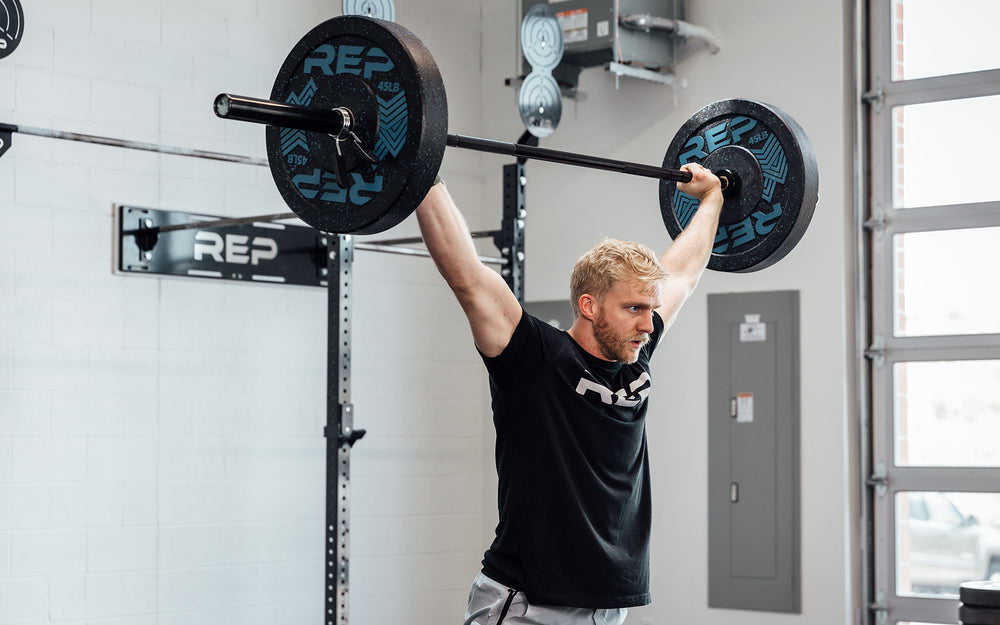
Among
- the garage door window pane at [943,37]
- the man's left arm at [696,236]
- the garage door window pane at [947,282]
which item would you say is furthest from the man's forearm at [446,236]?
the garage door window pane at [943,37]

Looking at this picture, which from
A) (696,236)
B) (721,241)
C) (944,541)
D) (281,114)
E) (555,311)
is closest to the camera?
(281,114)

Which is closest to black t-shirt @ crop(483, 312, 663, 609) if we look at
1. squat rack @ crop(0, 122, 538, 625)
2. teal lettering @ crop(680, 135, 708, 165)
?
teal lettering @ crop(680, 135, 708, 165)

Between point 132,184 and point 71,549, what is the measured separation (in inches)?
52.1

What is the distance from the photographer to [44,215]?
3.97 metres

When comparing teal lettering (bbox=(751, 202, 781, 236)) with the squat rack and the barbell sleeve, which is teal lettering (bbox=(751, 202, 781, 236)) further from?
the squat rack

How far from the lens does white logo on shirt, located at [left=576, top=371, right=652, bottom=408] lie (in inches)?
85.8

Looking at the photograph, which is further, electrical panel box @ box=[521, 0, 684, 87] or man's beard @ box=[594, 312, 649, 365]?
electrical panel box @ box=[521, 0, 684, 87]

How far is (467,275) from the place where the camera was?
206 centimetres

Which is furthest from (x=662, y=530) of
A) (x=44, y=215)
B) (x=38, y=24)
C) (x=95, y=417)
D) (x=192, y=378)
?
(x=38, y=24)

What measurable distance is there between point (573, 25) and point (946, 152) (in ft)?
5.23

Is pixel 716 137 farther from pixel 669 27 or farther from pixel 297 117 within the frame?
pixel 669 27

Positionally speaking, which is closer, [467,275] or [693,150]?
[467,275]

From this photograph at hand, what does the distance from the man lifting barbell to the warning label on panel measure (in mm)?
2760

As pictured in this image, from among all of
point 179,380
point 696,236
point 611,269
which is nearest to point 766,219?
point 696,236
